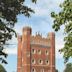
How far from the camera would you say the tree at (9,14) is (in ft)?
60.3

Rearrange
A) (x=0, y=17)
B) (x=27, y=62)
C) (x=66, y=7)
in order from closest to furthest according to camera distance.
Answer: (x=66, y=7) → (x=0, y=17) → (x=27, y=62)

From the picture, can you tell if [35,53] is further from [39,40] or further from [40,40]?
[40,40]

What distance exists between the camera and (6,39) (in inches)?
754

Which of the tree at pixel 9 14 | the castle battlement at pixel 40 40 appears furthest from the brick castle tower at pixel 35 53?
the tree at pixel 9 14

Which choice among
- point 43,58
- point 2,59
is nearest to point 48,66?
point 43,58

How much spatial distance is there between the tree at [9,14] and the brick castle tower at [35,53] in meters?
82.1

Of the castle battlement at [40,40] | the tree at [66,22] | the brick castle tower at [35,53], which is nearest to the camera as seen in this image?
the tree at [66,22]

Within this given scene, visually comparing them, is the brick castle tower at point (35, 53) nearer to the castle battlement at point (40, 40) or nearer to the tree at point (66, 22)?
the castle battlement at point (40, 40)

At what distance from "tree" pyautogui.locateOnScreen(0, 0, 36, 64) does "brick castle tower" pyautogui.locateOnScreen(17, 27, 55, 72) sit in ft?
270

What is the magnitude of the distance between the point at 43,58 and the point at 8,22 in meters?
87.4

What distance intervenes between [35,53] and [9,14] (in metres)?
86.2

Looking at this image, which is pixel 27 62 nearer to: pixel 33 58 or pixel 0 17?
pixel 33 58

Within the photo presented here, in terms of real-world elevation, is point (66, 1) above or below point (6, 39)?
above

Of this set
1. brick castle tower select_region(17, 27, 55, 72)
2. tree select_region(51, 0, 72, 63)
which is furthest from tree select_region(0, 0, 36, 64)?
brick castle tower select_region(17, 27, 55, 72)
